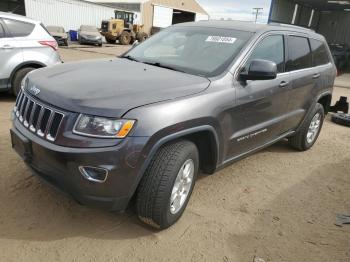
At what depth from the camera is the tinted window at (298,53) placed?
14.2 ft

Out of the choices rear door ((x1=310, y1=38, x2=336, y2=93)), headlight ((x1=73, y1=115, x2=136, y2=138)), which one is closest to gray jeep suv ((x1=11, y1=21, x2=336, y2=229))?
headlight ((x1=73, y1=115, x2=136, y2=138))

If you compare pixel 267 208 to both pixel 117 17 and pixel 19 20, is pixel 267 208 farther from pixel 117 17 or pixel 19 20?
pixel 117 17

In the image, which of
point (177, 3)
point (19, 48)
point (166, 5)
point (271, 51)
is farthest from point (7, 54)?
point (177, 3)

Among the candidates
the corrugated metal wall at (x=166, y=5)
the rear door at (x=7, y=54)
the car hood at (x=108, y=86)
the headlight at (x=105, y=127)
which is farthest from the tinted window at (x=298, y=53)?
the corrugated metal wall at (x=166, y=5)

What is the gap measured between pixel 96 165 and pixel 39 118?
0.67 meters

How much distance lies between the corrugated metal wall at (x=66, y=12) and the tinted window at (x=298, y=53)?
28.9m

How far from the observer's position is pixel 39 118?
8.90 feet

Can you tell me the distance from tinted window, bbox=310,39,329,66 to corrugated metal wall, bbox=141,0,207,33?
38.7m

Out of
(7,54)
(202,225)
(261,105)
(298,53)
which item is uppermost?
(298,53)

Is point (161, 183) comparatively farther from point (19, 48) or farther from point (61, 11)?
point (61, 11)

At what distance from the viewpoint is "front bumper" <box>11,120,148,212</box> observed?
95.8 inches

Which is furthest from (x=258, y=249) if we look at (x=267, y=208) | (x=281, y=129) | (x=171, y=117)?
(x=281, y=129)

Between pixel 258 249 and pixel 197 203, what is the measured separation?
0.82 m

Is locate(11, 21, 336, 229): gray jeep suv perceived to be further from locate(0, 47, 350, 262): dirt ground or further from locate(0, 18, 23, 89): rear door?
locate(0, 18, 23, 89): rear door
